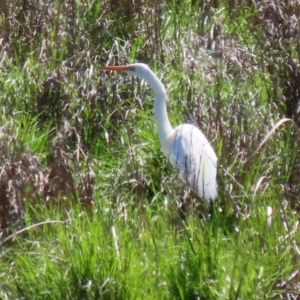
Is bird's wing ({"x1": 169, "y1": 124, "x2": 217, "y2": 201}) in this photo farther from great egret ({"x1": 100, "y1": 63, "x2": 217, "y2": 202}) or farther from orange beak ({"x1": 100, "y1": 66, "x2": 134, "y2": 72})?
orange beak ({"x1": 100, "y1": 66, "x2": 134, "y2": 72})

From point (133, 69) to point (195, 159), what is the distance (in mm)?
796

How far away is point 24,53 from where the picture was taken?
4.82 meters

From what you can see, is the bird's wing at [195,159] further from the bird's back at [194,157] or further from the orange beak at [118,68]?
the orange beak at [118,68]

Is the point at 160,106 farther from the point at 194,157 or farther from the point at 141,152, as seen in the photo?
the point at 194,157

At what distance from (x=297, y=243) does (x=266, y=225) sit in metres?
0.12

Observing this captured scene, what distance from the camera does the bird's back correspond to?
10.0 feet

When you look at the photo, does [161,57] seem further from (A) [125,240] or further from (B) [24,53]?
(A) [125,240]

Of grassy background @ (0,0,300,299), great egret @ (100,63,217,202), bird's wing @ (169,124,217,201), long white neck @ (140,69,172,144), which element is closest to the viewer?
grassy background @ (0,0,300,299)

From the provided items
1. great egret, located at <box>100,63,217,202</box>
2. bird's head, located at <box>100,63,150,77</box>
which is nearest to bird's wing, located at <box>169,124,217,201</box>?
great egret, located at <box>100,63,217,202</box>

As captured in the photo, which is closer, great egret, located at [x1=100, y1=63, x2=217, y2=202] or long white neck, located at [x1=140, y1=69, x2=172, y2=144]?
great egret, located at [x1=100, y1=63, x2=217, y2=202]

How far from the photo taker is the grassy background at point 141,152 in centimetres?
269

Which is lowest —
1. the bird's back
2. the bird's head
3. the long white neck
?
the bird's back

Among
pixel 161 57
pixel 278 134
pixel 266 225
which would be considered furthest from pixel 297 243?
pixel 161 57

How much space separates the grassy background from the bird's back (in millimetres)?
68
